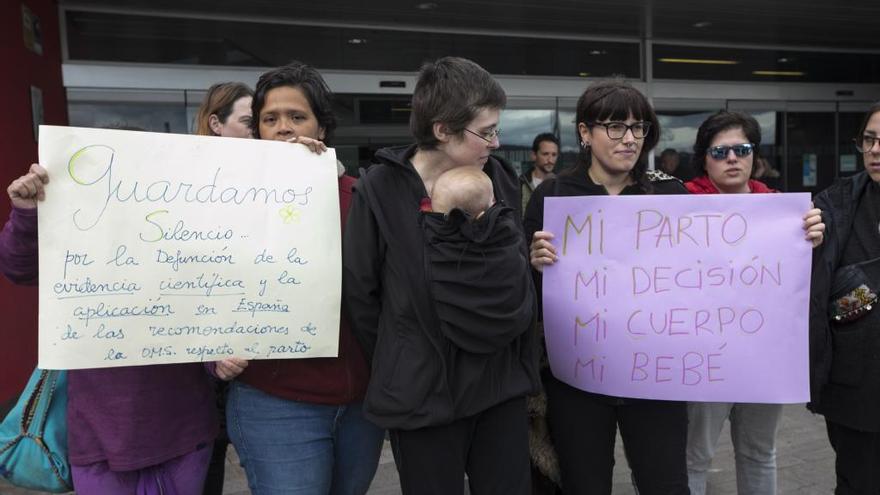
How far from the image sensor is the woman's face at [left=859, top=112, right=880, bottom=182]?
7.40 feet

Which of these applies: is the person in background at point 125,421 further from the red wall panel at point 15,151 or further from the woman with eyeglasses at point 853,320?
the red wall panel at point 15,151

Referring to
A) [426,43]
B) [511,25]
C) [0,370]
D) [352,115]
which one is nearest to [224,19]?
[352,115]

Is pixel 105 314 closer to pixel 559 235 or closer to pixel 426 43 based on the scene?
pixel 559 235

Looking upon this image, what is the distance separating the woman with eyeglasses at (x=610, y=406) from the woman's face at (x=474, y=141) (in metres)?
0.49

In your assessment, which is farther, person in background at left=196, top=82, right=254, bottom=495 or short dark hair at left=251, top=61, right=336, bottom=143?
person in background at left=196, top=82, right=254, bottom=495

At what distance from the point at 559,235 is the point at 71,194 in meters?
1.53

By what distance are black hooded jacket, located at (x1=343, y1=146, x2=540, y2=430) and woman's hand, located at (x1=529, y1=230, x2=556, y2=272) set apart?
321 millimetres

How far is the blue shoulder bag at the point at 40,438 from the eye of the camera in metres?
2.06

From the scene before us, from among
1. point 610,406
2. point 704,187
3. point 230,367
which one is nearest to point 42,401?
point 230,367

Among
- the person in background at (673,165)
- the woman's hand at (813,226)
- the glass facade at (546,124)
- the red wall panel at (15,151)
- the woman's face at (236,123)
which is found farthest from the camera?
the person in background at (673,165)

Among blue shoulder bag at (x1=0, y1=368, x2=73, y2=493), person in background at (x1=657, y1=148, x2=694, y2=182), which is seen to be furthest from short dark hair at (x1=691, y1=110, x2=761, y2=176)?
person in background at (x1=657, y1=148, x2=694, y2=182)

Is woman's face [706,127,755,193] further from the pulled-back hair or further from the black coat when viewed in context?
the pulled-back hair

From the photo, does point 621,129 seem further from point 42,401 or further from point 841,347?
point 42,401

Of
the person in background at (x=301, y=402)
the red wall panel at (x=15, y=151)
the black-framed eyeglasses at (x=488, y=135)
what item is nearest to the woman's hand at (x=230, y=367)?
the person in background at (x=301, y=402)
